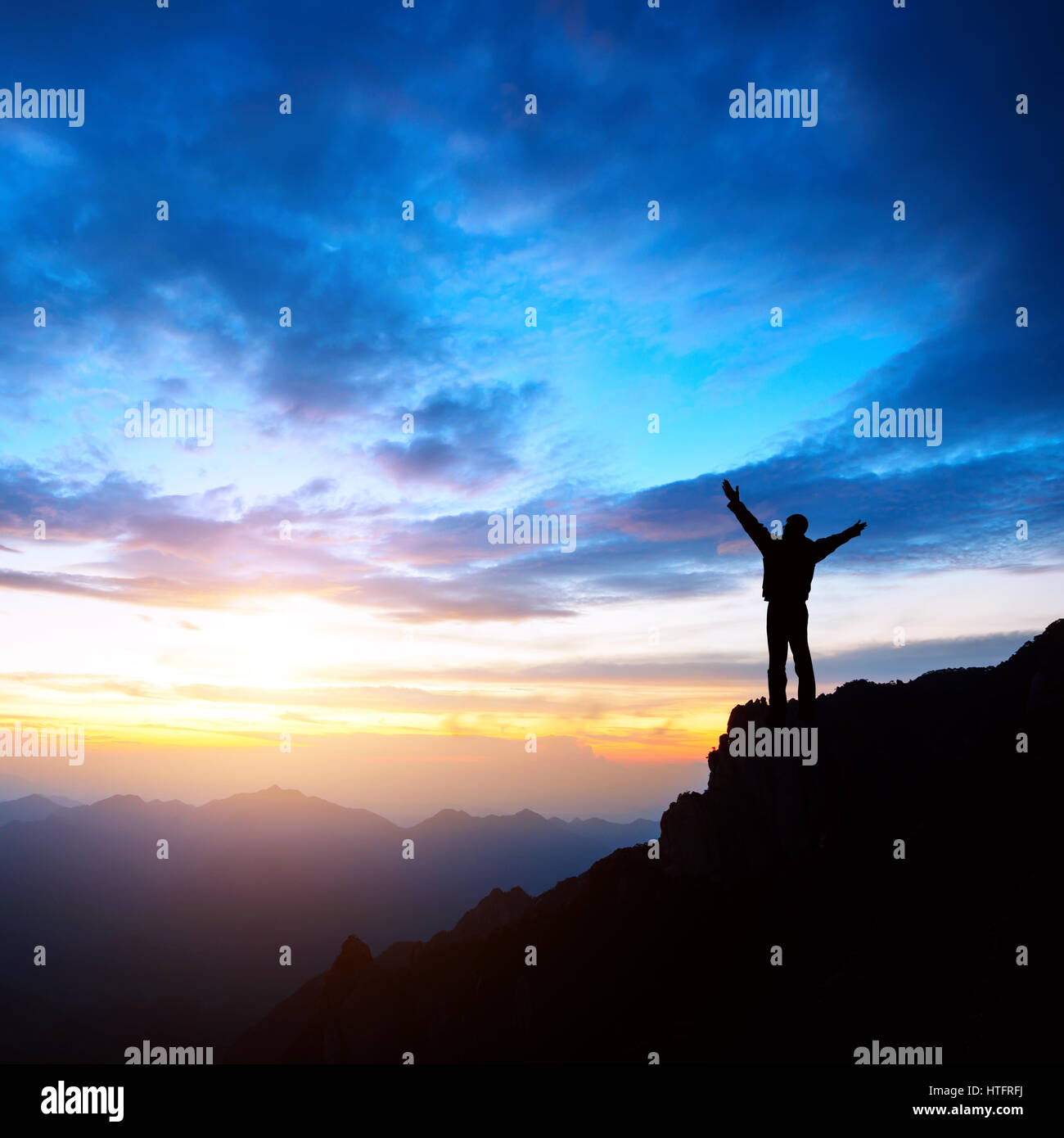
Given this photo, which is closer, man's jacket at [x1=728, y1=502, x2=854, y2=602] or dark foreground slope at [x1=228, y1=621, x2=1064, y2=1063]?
man's jacket at [x1=728, y1=502, x2=854, y2=602]

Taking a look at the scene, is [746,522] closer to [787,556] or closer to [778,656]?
[787,556]

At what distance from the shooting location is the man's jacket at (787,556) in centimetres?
1039

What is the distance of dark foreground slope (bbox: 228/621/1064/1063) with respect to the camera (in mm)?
51062

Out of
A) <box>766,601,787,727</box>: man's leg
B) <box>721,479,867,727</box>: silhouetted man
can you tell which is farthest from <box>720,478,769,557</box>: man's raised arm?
<box>766,601,787,727</box>: man's leg

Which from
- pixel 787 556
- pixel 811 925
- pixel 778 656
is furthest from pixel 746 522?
pixel 811 925

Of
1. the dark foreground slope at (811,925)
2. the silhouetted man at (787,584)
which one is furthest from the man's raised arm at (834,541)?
the dark foreground slope at (811,925)

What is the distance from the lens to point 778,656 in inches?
420

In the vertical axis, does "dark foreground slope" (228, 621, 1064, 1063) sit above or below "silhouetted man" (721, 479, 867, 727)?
below

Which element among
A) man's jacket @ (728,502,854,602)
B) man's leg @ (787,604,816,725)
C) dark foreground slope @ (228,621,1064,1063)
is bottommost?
dark foreground slope @ (228,621,1064,1063)

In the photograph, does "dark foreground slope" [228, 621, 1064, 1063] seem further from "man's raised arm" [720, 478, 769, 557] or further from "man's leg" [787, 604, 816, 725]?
"man's raised arm" [720, 478, 769, 557]

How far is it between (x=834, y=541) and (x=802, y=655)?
1.92 metres

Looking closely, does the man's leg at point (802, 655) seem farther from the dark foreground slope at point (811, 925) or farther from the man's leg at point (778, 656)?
the dark foreground slope at point (811, 925)

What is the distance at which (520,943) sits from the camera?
4008 inches
